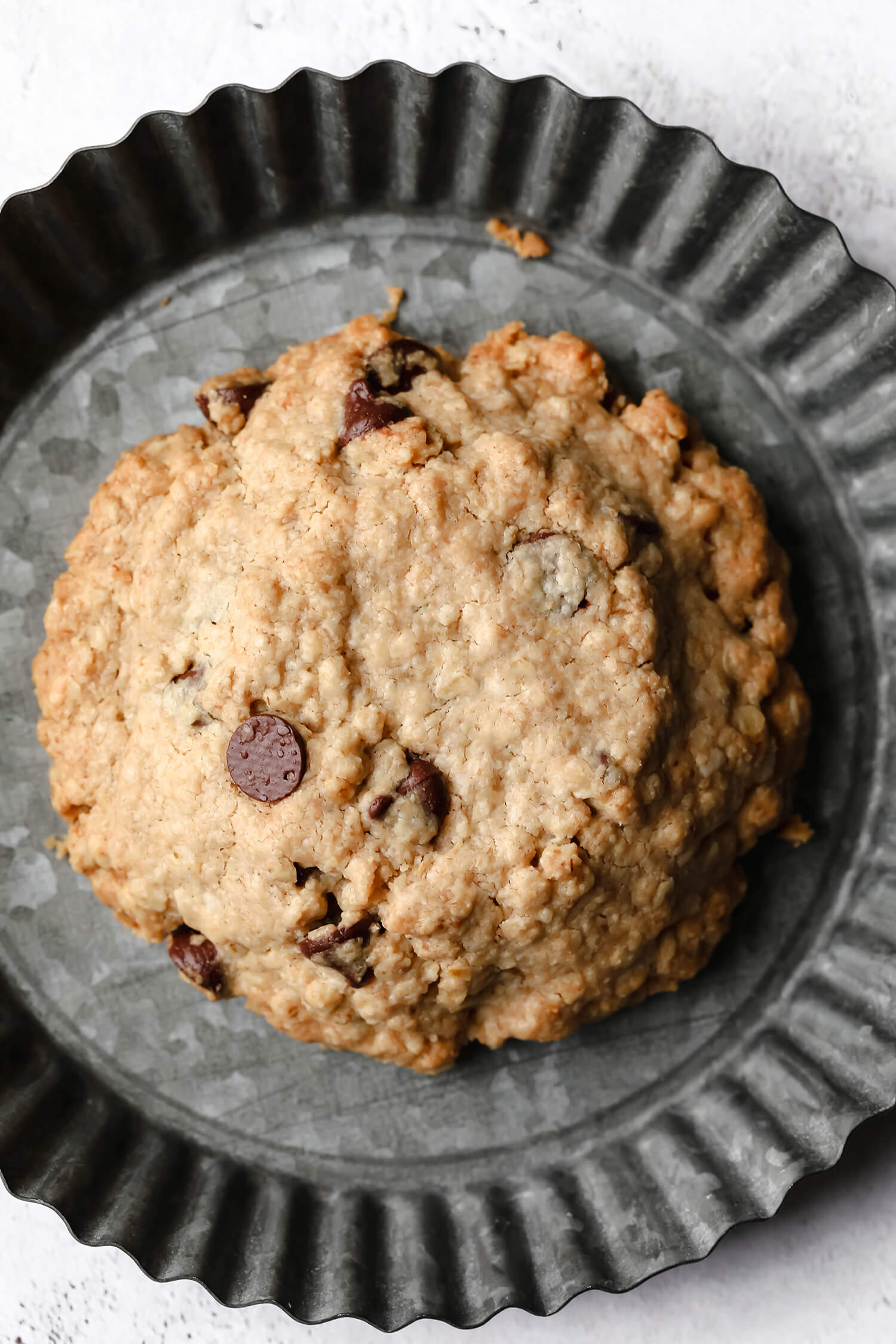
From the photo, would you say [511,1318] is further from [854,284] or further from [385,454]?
[854,284]

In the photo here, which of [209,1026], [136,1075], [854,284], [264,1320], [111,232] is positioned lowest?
[264,1320]

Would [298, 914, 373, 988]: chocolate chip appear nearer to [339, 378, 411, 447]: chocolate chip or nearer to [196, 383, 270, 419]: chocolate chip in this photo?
[339, 378, 411, 447]: chocolate chip

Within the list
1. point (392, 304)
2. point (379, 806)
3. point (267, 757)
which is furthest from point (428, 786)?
point (392, 304)

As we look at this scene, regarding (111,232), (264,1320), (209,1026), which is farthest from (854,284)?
(264,1320)

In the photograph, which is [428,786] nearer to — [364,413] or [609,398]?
[364,413]

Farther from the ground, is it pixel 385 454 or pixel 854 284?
pixel 854 284

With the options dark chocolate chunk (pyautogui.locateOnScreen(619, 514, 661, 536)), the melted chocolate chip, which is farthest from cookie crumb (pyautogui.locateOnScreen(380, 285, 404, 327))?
dark chocolate chunk (pyautogui.locateOnScreen(619, 514, 661, 536))
